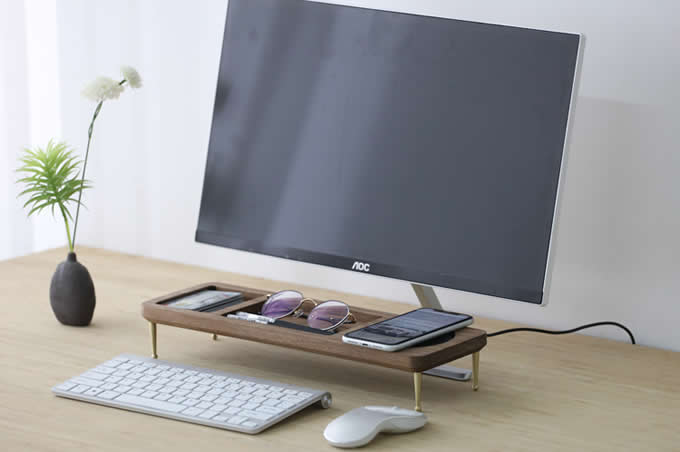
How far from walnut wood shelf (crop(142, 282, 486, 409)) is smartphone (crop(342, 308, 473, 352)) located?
1 cm

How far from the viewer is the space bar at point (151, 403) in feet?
4.58

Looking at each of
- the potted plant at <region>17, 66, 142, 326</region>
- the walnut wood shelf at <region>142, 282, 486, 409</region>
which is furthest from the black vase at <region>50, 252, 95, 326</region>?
the walnut wood shelf at <region>142, 282, 486, 409</region>

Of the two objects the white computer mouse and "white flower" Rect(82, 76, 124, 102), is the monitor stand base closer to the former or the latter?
the white computer mouse

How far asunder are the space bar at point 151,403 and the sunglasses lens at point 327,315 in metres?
0.27

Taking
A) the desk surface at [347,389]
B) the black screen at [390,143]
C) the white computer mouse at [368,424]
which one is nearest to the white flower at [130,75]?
the black screen at [390,143]

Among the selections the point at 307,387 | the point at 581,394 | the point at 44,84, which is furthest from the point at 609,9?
the point at 44,84

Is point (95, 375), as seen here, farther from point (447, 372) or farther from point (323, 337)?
point (447, 372)

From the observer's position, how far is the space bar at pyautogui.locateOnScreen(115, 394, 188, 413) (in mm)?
1395

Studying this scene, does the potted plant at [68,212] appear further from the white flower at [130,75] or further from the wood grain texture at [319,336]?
the wood grain texture at [319,336]

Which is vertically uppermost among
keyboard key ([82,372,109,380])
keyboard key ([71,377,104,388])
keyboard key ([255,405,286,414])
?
keyboard key ([255,405,286,414])

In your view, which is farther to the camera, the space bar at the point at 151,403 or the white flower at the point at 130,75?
the white flower at the point at 130,75

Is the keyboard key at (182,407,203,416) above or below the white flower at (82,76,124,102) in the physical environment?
below

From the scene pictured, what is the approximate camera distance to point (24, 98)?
242 centimetres

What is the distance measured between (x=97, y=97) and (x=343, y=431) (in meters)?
0.81
